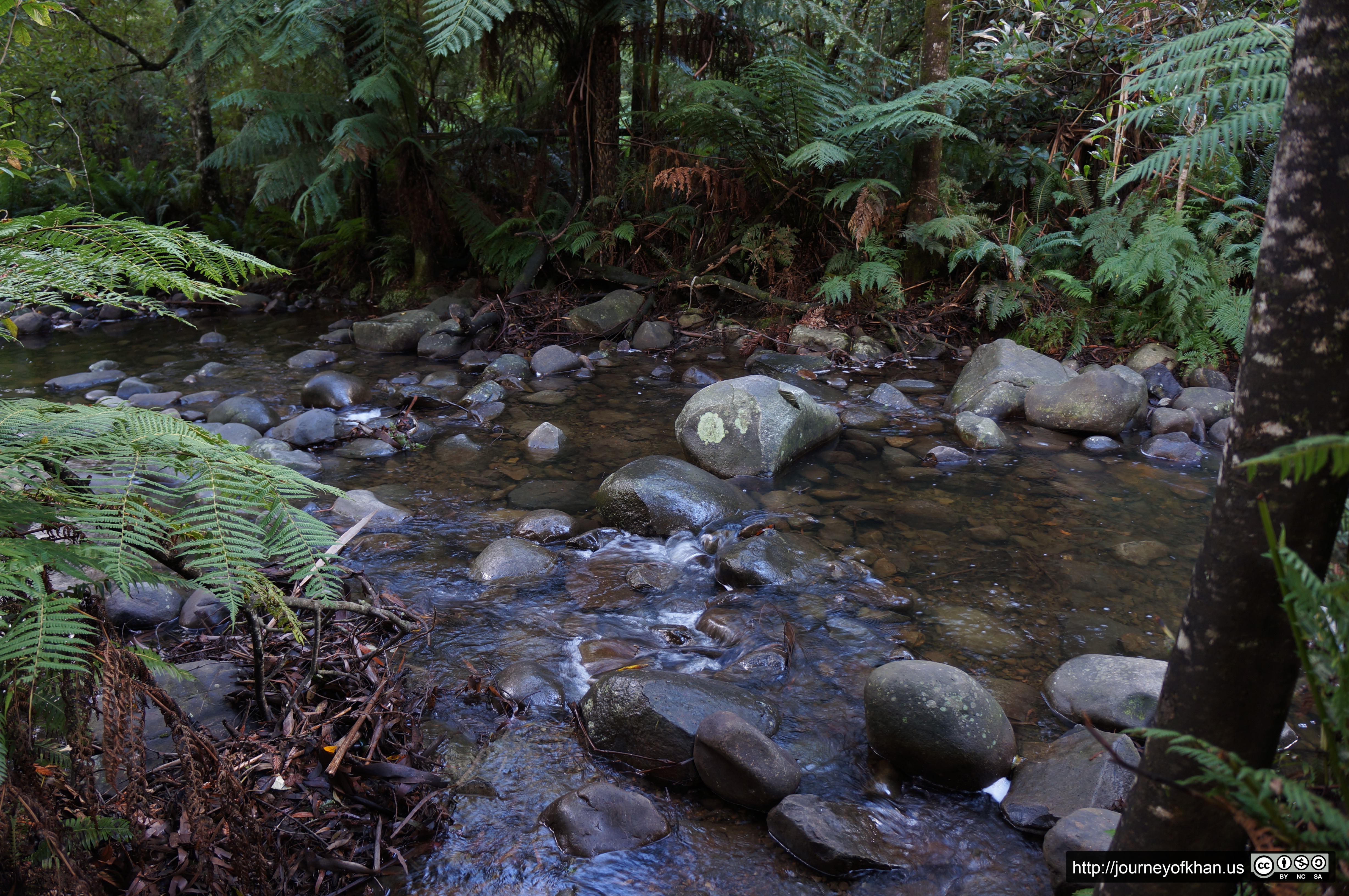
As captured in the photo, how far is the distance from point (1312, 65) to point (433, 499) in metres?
4.06

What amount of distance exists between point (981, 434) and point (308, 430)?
14.3 feet

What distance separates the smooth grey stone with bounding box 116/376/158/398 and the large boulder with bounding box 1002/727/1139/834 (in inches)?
246

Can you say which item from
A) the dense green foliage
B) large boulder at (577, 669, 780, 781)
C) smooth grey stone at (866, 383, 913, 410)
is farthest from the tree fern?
large boulder at (577, 669, 780, 781)

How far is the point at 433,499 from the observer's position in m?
4.37

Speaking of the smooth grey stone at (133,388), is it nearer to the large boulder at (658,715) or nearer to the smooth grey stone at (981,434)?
the large boulder at (658,715)

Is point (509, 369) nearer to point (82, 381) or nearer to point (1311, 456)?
Result: point (82, 381)

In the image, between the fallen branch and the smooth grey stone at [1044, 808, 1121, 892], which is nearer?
the smooth grey stone at [1044, 808, 1121, 892]

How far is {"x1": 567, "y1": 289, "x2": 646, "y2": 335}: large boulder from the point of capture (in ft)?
25.2

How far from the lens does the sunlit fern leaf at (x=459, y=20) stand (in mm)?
5852

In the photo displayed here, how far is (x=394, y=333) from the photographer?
7719mm

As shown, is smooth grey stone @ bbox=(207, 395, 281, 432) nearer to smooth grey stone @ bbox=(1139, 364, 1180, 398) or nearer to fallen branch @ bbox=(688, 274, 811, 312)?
fallen branch @ bbox=(688, 274, 811, 312)

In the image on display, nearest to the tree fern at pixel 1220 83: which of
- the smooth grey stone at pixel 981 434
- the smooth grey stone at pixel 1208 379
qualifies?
the smooth grey stone at pixel 1208 379

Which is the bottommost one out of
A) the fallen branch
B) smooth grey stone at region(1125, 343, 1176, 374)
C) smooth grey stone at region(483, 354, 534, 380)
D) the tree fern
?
smooth grey stone at region(483, 354, 534, 380)

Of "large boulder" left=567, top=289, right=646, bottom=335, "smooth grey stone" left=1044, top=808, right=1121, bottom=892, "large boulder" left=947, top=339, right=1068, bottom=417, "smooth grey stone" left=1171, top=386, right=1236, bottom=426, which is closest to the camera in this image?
"smooth grey stone" left=1044, top=808, right=1121, bottom=892
